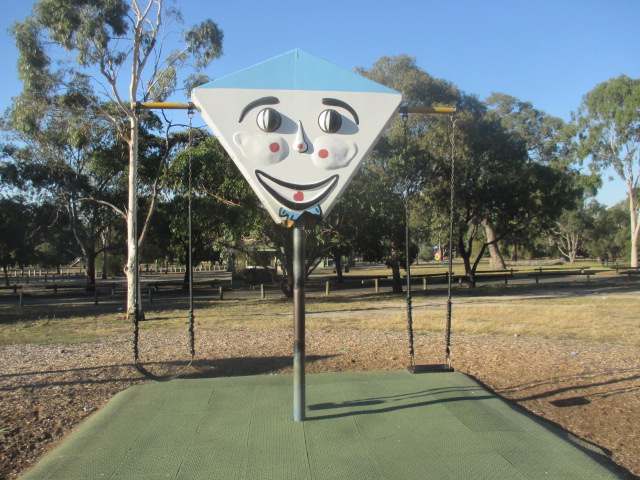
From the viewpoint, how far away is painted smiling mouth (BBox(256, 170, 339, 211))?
174 inches

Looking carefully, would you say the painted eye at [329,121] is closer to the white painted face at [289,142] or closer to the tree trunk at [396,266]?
the white painted face at [289,142]

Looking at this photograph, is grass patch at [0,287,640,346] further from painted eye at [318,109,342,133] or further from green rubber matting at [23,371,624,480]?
painted eye at [318,109,342,133]

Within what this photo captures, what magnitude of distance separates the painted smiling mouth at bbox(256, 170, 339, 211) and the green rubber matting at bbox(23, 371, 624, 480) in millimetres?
1899

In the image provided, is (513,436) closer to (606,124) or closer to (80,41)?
(80,41)

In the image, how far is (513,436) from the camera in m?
4.22

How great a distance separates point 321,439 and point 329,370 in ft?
10.4

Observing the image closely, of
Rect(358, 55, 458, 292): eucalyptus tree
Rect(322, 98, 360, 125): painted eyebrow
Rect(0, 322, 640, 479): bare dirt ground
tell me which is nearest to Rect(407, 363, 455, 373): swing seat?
Rect(0, 322, 640, 479): bare dirt ground

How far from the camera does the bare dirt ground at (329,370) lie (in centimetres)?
492

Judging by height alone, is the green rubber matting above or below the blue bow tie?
below

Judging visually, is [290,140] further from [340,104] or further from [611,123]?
[611,123]

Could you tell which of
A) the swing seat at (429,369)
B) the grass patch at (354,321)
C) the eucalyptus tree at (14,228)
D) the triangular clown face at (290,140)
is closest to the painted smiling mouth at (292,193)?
the triangular clown face at (290,140)

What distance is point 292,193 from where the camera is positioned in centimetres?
443

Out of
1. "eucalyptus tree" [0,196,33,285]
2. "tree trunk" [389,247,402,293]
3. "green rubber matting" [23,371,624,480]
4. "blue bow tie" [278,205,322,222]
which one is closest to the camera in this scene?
"green rubber matting" [23,371,624,480]

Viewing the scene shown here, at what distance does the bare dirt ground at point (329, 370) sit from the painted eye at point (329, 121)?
2.66m
